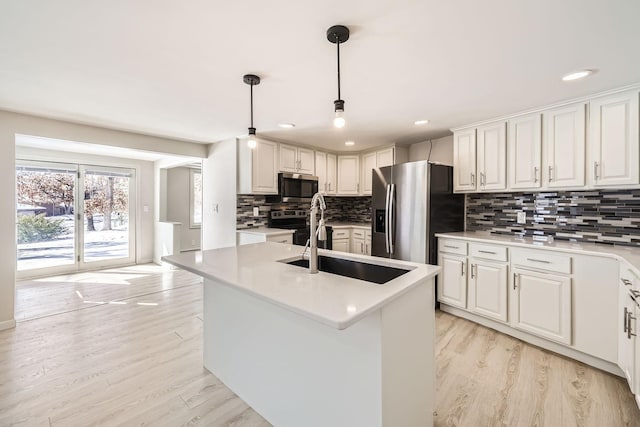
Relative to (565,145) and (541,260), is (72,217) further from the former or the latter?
(565,145)

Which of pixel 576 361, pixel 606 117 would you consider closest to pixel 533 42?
pixel 606 117

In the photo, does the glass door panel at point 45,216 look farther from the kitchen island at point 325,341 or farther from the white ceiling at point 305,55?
the kitchen island at point 325,341

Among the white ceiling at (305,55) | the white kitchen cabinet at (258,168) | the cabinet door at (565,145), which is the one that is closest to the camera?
the white ceiling at (305,55)

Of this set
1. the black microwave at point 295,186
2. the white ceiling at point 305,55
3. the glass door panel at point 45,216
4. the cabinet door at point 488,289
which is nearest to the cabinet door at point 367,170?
the black microwave at point 295,186

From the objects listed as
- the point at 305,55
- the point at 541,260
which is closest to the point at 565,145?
the point at 541,260

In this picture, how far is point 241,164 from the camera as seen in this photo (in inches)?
157

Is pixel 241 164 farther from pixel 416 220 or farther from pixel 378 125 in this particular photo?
pixel 416 220

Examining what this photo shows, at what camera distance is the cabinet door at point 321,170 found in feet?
15.4

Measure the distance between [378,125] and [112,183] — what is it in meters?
5.24

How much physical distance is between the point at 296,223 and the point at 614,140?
370cm

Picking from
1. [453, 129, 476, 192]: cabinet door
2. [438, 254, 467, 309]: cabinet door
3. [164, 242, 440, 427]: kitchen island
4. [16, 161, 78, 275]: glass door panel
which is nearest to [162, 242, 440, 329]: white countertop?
[164, 242, 440, 427]: kitchen island

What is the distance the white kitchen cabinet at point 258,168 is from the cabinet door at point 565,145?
3.14m

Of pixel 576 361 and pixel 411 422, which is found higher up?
pixel 411 422

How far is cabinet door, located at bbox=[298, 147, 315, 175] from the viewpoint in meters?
4.44
